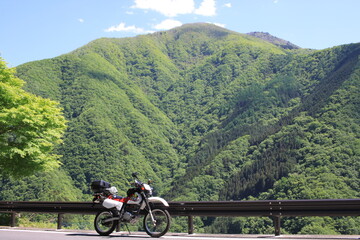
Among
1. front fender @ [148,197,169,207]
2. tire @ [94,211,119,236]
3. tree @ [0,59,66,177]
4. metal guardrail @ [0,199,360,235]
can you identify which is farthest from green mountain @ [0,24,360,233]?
front fender @ [148,197,169,207]

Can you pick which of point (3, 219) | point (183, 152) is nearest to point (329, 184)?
point (3, 219)

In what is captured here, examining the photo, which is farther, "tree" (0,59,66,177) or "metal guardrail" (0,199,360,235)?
"tree" (0,59,66,177)

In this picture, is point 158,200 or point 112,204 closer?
point 158,200

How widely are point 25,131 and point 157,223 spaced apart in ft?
37.2

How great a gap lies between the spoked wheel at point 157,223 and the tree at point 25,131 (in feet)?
34.2

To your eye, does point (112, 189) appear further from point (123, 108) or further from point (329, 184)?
point (123, 108)

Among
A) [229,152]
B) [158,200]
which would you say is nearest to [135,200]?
[158,200]

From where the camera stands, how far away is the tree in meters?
18.8

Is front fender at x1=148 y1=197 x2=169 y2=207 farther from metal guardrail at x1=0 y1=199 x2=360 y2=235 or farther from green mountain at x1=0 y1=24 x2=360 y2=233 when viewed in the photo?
green mountain at x1=0 y1=24 x2=360 y2=233

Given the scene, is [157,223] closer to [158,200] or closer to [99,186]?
[158,200]

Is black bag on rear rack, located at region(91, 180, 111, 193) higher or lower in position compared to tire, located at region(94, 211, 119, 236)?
higher

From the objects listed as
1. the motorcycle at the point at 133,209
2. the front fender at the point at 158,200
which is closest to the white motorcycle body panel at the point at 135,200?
the motorcycle at the point at 133,209

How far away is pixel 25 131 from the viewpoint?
19.2 metres

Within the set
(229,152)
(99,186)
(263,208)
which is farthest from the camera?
(229,152)
